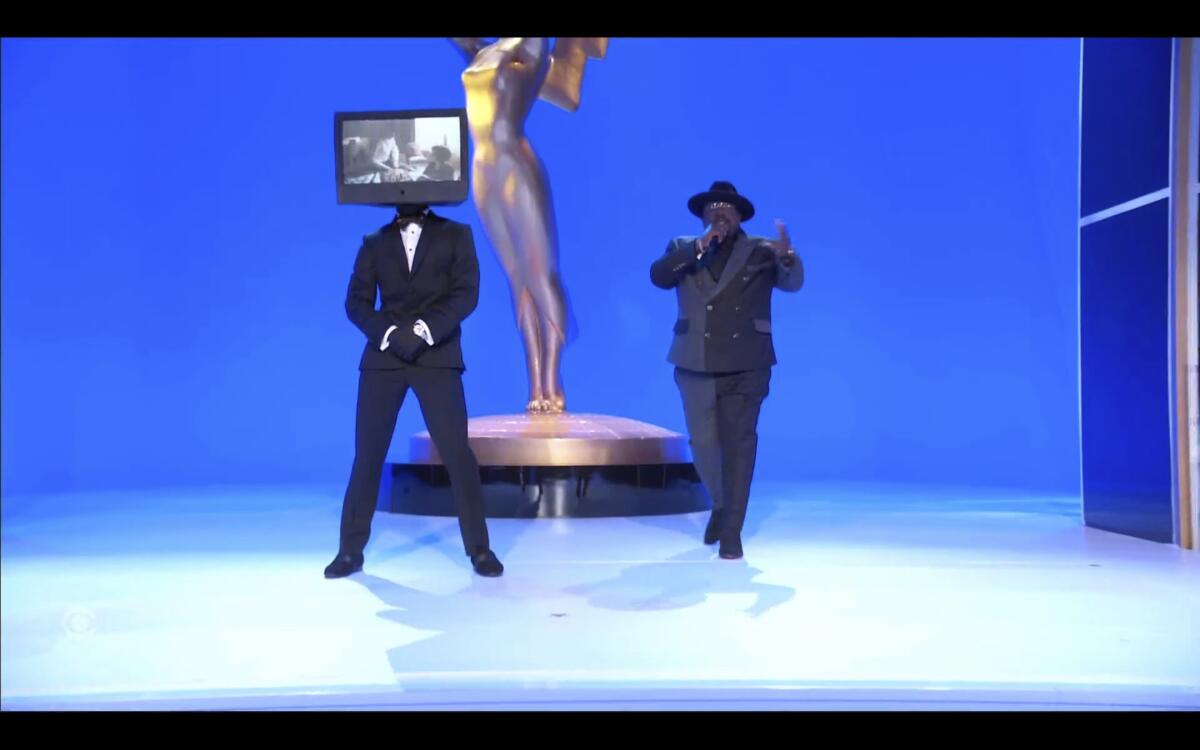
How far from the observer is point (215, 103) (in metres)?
9.62

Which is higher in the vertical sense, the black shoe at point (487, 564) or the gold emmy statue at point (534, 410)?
the gold emmy statue at point (534, 410)

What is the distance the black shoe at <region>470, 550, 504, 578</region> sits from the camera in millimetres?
3779

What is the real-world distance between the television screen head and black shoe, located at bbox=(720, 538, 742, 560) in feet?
5.18

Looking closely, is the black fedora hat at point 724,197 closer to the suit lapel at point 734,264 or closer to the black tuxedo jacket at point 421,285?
the suit lapel at point 734,264

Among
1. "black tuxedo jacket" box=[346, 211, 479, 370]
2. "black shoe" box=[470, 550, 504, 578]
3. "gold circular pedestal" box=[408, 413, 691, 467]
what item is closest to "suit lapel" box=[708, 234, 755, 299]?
"black tuxedo jacket" box=[346, 211, 479, 370]

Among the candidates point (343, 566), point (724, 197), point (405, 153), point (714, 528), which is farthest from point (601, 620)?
point (724, 197)

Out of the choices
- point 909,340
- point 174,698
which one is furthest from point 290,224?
point 174,698

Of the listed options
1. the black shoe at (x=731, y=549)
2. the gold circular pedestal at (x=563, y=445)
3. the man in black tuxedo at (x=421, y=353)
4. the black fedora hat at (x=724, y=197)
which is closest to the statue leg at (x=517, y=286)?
the gold circular pedestal at (x=563, y=445)

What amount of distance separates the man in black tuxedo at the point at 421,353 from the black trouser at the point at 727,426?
0.95 meters

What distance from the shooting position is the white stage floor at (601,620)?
2.22 meters

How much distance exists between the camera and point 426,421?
3.74 meters

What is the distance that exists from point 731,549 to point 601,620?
1.36 m

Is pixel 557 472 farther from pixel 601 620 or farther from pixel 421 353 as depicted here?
pixel 601 620
